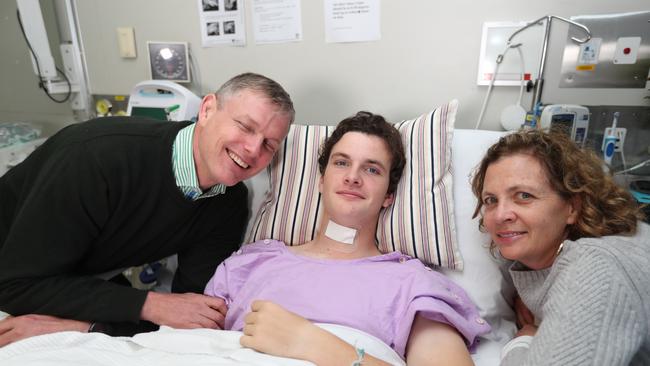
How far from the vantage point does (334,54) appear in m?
1.80

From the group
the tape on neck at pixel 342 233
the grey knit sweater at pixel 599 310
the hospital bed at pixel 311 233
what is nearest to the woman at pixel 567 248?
the grey knit sweater at pixel 599 310

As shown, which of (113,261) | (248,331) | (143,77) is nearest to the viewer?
(248,331)

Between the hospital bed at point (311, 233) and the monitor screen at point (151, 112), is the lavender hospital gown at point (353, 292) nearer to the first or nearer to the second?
the hospital bed at point (311, 233)

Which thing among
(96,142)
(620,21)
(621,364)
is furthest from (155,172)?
(620,21)

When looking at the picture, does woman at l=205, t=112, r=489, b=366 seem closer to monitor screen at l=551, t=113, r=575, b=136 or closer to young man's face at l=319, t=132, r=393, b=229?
young man's face at l=319, t=132, r=393, b=229

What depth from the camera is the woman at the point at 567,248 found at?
2.45 ft

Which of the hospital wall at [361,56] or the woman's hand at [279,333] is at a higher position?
the hospital wall at [361,56]

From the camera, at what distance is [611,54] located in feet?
4.87

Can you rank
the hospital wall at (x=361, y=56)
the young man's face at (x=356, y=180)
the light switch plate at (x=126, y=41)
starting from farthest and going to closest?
1. the light switch plate at (x=126, y=41)
2. the hospital wall at (x=361, y=56)
3. the young man's face at (x=356, y=180)

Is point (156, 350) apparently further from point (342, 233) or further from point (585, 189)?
point (585, 189)

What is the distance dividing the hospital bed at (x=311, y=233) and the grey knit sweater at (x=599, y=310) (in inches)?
12.6

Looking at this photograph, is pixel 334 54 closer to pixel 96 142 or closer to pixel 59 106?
pixel 96 142

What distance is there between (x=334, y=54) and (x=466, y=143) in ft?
2.53

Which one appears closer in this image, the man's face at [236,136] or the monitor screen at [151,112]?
the man's face at [236,136]
